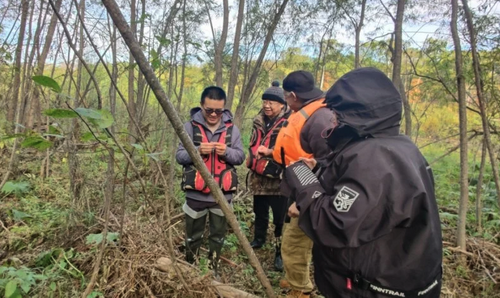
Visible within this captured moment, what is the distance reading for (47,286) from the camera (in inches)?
85.5

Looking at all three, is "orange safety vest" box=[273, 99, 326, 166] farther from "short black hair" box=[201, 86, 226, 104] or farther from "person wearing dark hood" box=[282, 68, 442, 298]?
"person wearing dark hood" box=[282, 68, 442, 298]

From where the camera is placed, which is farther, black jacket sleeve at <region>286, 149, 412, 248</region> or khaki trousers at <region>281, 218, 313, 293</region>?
khaki trousers at <region>281, 218, 313, 293</region>

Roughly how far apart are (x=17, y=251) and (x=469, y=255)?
4.39m

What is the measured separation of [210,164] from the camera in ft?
9.02

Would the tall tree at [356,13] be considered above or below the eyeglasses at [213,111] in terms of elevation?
above

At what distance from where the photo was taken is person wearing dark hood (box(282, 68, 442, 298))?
1222 millimetres

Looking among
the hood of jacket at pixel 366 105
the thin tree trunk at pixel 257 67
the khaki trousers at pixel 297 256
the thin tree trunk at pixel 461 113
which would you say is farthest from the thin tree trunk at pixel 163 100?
the thin tree trunk at pixel 257 67

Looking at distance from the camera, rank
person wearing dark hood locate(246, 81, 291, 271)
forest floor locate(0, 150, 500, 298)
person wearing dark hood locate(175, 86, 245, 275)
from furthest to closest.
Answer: person wearing dark hood locate(246, 81, 291, 271), person wearing dark hood locate(175, 86, 245, 275), forest floor locate(0, 150, 500, 298)

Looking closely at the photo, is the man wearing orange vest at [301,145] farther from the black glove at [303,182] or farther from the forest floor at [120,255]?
the black glove at [303,182]

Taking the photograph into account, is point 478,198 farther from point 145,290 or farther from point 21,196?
point 21,196

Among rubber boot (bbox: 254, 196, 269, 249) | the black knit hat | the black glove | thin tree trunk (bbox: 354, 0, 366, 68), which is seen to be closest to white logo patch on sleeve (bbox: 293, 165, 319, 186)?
the black glove

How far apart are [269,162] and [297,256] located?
1046 millimetres

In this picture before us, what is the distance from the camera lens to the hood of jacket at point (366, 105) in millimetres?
1346

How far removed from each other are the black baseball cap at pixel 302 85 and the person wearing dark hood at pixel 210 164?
620 mm
